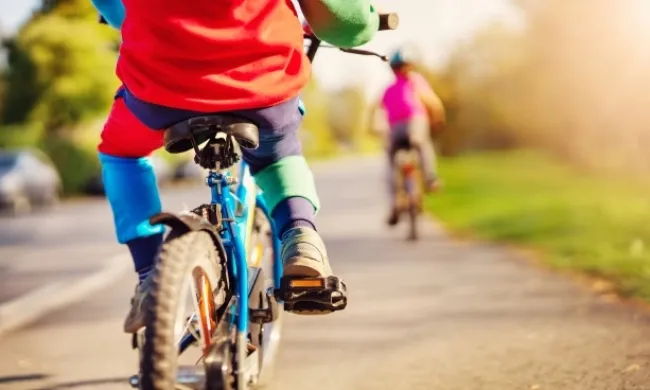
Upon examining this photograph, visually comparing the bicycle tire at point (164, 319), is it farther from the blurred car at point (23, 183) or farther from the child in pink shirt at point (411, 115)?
the blurred car at point (23, 183)

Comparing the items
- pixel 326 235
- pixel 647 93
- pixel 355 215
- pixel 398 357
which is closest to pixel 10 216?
pixel 355 215

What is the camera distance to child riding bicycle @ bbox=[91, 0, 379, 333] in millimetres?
2822

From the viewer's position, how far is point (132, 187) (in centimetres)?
330

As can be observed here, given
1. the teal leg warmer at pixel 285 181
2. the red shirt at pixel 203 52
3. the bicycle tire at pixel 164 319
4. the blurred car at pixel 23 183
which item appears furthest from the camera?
the blurred car at pixel 23 183

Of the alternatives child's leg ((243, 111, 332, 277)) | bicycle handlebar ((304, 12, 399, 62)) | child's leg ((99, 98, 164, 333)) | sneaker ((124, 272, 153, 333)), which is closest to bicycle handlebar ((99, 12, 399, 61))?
bicycle handlebar ((304, 12, 399, 62))

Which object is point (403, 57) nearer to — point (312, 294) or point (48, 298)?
point (48, 298)

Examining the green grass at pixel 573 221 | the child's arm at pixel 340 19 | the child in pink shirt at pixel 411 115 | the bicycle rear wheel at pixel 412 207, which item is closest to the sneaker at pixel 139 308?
the child's arm at pixel 340 19

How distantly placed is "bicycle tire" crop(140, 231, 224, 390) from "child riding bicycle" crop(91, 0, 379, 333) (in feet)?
0.20

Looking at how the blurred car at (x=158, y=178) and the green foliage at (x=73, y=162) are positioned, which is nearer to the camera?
the blurred car at (x=158, y=178)

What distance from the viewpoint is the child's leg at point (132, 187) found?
3.21m

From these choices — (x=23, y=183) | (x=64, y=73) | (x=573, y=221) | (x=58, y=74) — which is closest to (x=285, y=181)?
(x=573, y=221)

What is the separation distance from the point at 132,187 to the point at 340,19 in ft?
3.00

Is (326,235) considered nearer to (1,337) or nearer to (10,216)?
(1,337)

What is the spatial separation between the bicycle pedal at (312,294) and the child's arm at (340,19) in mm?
774
